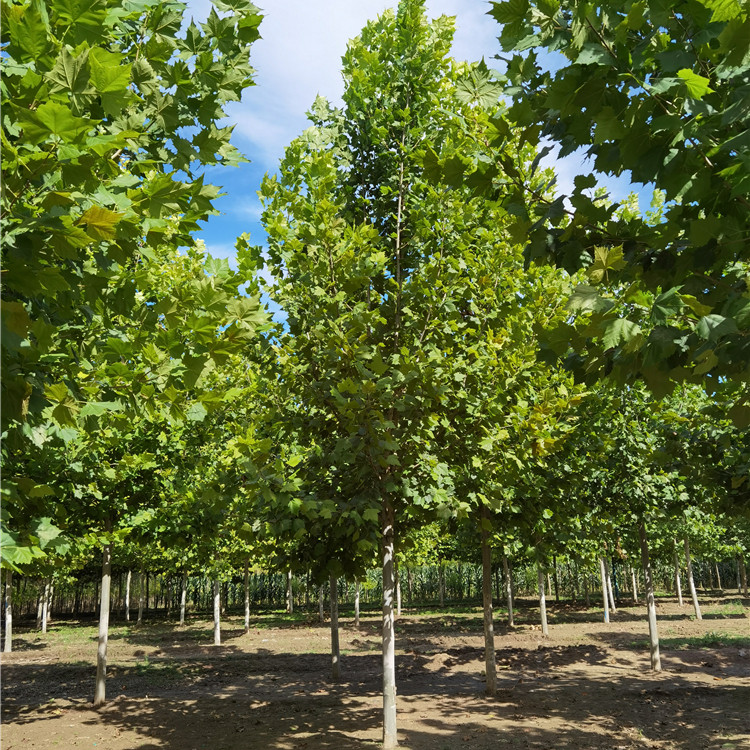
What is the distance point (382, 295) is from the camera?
25.1 ft

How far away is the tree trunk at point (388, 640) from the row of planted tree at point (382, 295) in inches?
1.6

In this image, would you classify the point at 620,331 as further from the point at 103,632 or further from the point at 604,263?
the point at 103,632

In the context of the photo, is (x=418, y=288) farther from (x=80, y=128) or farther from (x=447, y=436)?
(x=80, y=128)

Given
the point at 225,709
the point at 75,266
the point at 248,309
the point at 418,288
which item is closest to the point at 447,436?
the point at 418,288

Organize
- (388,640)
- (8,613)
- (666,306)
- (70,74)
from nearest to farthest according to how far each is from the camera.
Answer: (70,74) < (666,306) < (388,640) < (8,613)

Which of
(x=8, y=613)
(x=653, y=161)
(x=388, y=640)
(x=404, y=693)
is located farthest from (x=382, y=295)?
(x=8, y=613)

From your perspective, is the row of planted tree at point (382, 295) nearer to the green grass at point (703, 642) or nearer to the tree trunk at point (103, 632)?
the tree trunk at point (103, 632)

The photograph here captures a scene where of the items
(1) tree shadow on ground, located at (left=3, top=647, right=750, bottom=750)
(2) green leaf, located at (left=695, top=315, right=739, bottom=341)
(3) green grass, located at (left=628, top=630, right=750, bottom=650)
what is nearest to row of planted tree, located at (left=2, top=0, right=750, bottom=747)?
(2) green leaf, located at (left=695, top=315, right=739, bottom=341)

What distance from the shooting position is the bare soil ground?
8.00 metres

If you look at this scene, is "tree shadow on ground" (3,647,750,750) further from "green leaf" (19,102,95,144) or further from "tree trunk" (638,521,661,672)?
"green leaf" (19,102,95,144)

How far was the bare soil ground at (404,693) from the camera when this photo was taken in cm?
800

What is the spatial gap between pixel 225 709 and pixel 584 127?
35.3ft

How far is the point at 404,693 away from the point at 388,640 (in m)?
5.79

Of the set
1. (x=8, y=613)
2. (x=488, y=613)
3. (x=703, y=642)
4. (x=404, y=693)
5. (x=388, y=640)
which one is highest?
(x=388, y=640)
